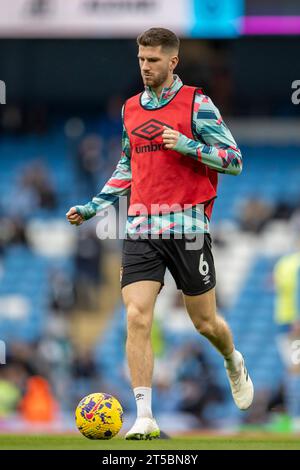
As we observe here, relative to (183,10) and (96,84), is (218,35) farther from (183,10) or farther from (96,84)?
(96,84)

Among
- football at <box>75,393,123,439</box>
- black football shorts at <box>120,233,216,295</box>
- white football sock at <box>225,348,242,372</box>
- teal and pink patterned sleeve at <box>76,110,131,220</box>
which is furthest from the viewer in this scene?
white football sock at <box>225,348,242,372</box>

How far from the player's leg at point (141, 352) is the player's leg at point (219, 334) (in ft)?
1.47

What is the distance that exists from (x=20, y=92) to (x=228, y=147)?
49.4 ft

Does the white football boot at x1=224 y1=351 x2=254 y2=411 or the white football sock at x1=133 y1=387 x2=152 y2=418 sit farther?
the white football boot at x1=224 y1=351 x2=254 y2=411

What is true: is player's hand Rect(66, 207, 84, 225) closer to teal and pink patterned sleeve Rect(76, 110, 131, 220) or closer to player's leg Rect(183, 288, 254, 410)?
teal and pink patterned sleeve Rect(76, 110, 131, 220)

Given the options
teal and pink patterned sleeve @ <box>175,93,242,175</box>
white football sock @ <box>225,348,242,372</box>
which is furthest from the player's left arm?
white football sock @ <box>225,348,242,372</box>

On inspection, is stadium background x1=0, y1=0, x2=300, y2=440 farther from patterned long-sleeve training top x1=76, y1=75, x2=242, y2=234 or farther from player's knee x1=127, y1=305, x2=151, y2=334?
player's knee x1=127, y1=305, x2=151, y2=334

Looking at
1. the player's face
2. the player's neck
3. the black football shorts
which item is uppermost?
the player's face

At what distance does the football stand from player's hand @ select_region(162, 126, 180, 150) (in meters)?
1.66

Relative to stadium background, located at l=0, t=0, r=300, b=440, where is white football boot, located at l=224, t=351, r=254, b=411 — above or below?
below

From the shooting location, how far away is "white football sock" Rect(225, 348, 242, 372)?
28.7ft

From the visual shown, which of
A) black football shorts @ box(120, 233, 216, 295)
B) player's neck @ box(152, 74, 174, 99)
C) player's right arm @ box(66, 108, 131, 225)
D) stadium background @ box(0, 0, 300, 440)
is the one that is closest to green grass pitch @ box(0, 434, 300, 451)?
black football shorts @ box(120, 233, 216, 295)

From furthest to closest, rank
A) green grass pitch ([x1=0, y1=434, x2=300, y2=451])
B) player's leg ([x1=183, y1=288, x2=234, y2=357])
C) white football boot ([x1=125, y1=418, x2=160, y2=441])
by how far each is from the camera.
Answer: player's leg ([x1=183, y1=288, x2=234, y2=357])
white football boot ([x1=125, y1=418, x2=160, y2=441])
green grass pitch ([x1=0, y1=434, x2=300, y2=451])
